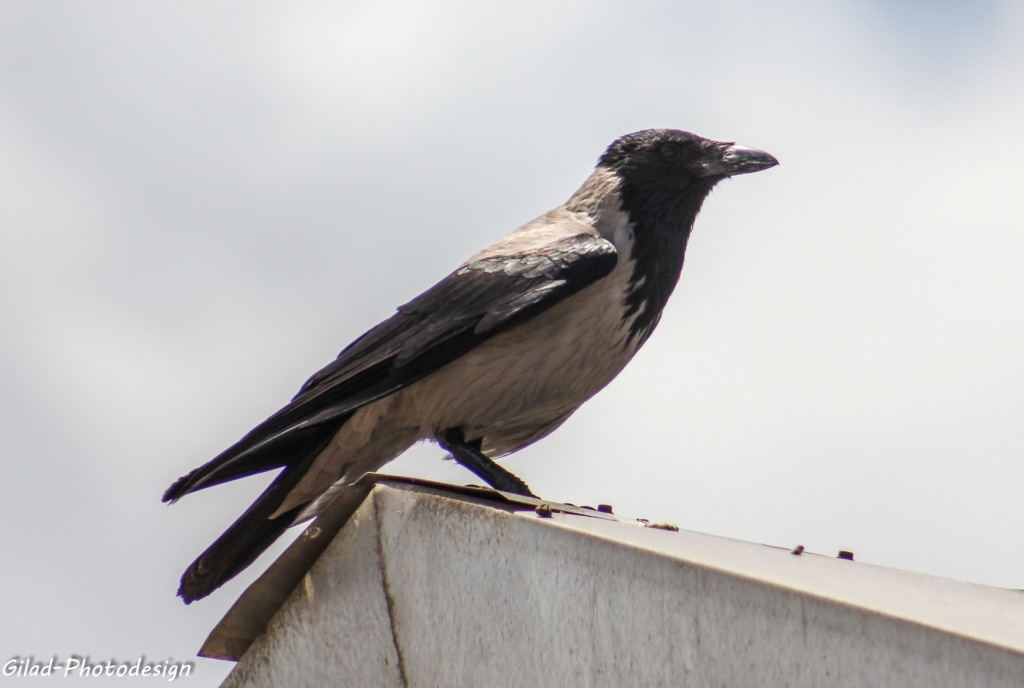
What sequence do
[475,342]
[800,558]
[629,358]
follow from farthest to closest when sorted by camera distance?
[629,358], [475,342], [800,558]

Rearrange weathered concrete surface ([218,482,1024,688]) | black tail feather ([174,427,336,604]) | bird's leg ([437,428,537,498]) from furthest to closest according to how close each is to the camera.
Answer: bird's leg ([437,428,537,498]), black tail feather ([174,427,336,604]), weathered concrete surface ([218,482,1024,688])

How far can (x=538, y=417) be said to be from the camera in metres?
5.35

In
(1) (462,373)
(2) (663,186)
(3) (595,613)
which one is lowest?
(3) (595,613)

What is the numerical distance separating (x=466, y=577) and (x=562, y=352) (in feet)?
5.43

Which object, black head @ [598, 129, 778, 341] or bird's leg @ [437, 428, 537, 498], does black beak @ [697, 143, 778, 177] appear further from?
bird's leg @ [437, 428, 537, 498]

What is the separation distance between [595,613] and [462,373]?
80.5 inches

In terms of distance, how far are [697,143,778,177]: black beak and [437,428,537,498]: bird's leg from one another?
1.81m

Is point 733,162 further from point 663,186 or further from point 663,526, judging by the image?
point 663,526

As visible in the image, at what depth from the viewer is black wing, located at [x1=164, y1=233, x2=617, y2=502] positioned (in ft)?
15.8

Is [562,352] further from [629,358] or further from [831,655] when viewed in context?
[831,655]

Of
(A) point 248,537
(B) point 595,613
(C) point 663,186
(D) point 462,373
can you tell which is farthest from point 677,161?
(B) point 595,613

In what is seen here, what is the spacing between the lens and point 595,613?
10.1ft

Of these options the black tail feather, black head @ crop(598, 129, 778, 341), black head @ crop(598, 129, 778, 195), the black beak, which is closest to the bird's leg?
the black tail feather

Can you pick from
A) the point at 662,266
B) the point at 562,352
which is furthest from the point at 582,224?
the point at 562,352
